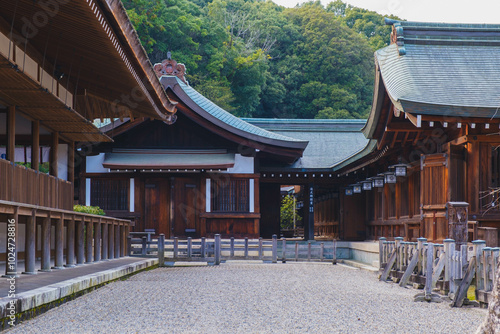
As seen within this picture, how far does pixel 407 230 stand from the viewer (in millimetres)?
18734

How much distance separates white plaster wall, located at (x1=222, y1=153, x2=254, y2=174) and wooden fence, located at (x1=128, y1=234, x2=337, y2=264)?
295cm

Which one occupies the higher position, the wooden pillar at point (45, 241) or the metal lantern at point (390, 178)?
the metal lantern at point (390, 178)

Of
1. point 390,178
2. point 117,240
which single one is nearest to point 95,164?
point 117,240

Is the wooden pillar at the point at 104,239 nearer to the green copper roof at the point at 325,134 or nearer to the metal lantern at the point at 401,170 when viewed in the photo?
the metal lantern at the point at 401,170

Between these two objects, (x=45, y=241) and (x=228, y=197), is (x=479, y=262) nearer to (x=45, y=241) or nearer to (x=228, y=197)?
(x=45, y=241)

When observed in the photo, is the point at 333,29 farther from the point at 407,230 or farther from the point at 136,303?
the point at 136,303

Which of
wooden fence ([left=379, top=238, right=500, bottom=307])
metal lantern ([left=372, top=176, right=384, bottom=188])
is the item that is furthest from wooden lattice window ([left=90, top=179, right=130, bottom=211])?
wooden fence ([left=379, top=238, right=500, bottom=307])

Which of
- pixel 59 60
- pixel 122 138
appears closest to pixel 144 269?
pixel 59 60

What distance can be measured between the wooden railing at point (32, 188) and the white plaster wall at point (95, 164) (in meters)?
6.96

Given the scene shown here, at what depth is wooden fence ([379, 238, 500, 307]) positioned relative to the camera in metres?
9.34

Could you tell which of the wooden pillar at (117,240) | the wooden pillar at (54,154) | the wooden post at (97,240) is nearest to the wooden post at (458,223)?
the wooden post at (97,240)

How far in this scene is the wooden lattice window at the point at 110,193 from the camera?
24047 millimetres

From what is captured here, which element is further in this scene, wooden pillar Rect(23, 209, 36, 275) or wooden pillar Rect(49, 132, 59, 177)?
wooden pillar Rect(49, 132, 59, 177)

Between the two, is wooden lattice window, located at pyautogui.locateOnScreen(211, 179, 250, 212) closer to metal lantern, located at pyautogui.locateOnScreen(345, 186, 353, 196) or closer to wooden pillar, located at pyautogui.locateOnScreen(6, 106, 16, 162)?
metal lantern, located at pyautogui.locateOnScreen(345, 186, 353, 196)
